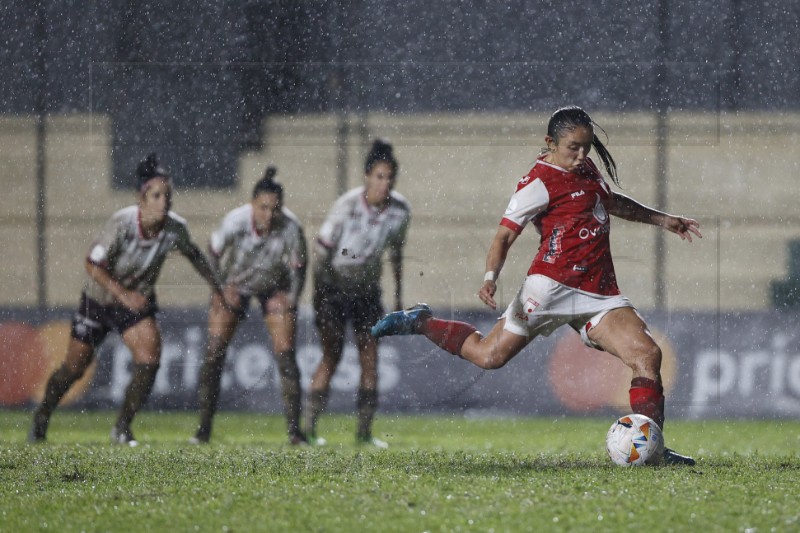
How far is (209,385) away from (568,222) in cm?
296

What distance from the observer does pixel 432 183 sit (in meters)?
6.82

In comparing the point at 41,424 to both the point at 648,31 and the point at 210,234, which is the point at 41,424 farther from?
the point at 648,31

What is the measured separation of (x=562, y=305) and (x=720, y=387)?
282cm

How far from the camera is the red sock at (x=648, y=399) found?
4570mm

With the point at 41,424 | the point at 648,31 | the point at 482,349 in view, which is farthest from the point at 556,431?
the point at 41,424

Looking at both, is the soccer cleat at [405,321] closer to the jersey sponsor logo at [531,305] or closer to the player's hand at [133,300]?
the jersey sponsor logo at [531,305]

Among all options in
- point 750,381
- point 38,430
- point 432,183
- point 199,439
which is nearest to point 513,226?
point 432,183

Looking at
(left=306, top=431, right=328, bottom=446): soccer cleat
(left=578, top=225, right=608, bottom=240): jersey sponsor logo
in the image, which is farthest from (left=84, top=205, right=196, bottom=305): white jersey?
(left=578, top=225, right=608, bottom=240): jersey sponsor logo

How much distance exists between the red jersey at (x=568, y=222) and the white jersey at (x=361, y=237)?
5.65 feet

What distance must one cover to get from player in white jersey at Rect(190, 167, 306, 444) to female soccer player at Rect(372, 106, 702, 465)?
1.78 metres

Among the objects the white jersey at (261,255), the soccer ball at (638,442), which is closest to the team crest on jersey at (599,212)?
the soccer ball at (638,442)

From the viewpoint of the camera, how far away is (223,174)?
6.79m

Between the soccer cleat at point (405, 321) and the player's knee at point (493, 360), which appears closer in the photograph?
the player's knee at point (493, 360)

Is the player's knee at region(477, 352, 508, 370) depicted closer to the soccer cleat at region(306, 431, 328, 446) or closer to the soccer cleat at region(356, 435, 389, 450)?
the soccer cleat at region(356, 435, 389, 450)
